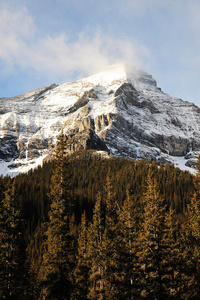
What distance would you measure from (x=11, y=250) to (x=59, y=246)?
4168 millimetres

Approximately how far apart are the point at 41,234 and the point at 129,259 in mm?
61152

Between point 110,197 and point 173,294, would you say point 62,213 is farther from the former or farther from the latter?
point 173,294

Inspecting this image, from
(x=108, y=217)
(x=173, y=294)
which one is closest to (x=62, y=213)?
(x=108, y=217)

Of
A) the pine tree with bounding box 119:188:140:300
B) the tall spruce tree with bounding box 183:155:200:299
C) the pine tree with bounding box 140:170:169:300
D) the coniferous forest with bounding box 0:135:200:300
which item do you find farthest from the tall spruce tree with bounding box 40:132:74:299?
the tall spruce tree with bounding box 183:155:200:299

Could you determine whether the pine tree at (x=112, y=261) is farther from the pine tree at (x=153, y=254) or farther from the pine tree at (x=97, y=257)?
the pine tree at (x=153, y=254)

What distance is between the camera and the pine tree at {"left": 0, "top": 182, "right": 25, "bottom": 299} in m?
21.3

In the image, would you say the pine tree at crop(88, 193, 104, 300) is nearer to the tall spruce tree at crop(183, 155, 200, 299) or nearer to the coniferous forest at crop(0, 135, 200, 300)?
the coniferous forest at crop(0, 135, 200, 300)

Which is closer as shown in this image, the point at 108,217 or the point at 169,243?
the point at 169,243

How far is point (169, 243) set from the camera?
26812 millimetres

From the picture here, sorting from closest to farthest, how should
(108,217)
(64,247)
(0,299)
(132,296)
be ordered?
(0,299)
(64,247)
(132,296)
(108,217)

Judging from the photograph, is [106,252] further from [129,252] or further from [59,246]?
[59,246]

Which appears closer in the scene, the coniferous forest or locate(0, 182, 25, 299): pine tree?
locate(0, 182, 25, 299): pine tree

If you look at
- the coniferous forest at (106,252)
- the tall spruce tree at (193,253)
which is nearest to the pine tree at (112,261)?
the coniferous forest at (106,252)

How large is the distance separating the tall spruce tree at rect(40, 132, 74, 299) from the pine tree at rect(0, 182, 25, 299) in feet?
7.90
